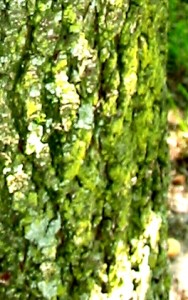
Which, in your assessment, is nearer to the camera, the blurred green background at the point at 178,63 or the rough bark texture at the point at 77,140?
the rough bark texture at the point at 77,140

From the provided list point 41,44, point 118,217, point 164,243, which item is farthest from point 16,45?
point 164,243

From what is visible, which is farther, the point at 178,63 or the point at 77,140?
the point at 178,63

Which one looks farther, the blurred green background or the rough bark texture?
the blurred green background

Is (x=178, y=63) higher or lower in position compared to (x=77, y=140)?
higher

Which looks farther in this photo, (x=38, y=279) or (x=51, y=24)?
(x=38, y=279)

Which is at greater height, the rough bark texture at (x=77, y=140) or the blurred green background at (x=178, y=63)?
the blurred green background at (x=178, y=63)

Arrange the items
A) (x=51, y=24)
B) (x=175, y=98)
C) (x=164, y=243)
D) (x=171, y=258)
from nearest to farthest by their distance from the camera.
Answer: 1. (x=51, y=24)
2. (x=164, y=243)
3. (x=171, y=258)
4. (x=175, y=98)

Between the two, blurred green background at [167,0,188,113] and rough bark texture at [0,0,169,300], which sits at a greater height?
blurred green background at [167,0,188,113]

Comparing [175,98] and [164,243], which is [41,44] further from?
[175,98]
